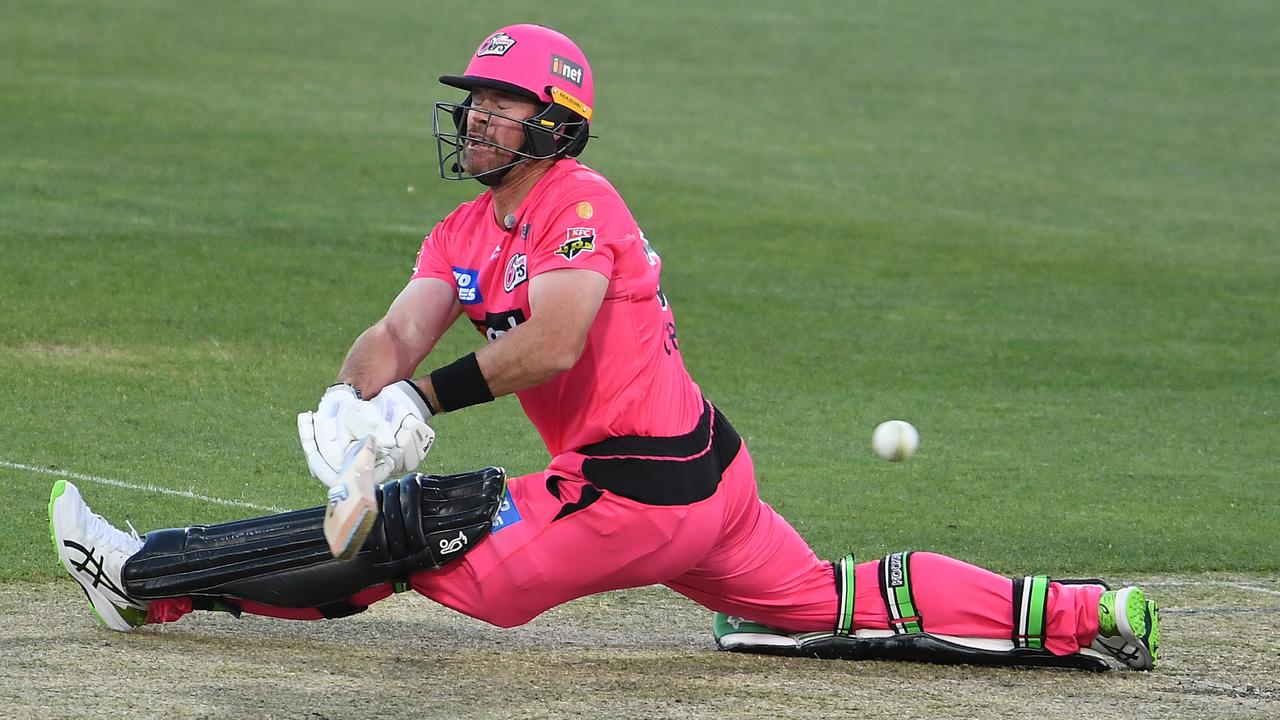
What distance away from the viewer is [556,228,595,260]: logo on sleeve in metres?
4.91

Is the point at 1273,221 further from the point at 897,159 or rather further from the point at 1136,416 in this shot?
the point at 1136,416

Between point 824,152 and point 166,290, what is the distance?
30.2 feet

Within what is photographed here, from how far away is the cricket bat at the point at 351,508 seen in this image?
4.38 meters

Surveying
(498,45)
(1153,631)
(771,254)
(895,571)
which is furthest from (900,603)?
(771,254)

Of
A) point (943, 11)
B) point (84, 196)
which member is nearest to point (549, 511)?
point (84, 196)

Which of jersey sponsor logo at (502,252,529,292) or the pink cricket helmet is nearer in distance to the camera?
jersey sponsor logo at (502,252,529,292)

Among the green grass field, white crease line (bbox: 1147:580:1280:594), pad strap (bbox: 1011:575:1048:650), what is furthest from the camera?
the green grass field

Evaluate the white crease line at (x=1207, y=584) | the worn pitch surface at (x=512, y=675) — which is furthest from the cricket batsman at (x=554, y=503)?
the white crease line at (x=1207, y=584)

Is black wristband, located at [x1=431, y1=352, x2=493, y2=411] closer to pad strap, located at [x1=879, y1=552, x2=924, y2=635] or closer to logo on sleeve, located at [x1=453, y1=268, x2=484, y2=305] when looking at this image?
logo on sleeve, located at [x1=453, y1=268, x2=484, y2=305]

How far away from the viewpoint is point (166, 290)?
37.1ft

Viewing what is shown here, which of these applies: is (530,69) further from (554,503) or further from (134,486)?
(134,486)

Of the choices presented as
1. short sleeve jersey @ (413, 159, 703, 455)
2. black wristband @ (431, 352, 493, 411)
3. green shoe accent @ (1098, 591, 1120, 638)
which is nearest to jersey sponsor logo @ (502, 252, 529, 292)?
short sleeve jersey @ (413, 159, 703, 455)

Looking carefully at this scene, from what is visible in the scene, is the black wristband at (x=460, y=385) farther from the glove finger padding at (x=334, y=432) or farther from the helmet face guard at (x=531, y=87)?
the helmet face guard at (x=531, y=87)

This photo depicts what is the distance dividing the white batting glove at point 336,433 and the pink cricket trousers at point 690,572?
0.59 meters
